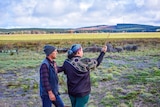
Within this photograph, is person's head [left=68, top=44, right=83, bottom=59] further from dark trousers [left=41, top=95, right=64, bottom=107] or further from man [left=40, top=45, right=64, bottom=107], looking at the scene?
dark trousers [left=41, top=95, right=64, bottom=107]

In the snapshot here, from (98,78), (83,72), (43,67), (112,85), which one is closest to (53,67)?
(43,67)

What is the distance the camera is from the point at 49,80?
5.89 metres

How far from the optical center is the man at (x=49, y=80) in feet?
19.0

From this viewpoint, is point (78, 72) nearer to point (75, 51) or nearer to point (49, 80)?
point (75, 51)

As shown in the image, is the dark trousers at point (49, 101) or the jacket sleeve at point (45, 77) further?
the dark trousers at point (49, 101)

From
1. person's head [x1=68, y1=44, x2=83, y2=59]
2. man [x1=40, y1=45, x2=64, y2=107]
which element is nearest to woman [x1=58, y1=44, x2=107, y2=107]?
person's head [x1=68, y1=44, x2=83, y2=59]

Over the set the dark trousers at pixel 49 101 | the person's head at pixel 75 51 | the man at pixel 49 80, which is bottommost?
the dark trousers at pixel 49 101

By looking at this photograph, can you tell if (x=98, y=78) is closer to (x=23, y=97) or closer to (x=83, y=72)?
(x=23, y=97)

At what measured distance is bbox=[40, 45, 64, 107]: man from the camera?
5.79 metres

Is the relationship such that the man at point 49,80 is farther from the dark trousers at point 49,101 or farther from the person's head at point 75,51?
the person's head at point 75,51

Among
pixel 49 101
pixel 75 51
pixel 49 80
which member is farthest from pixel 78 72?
pixel 49 101

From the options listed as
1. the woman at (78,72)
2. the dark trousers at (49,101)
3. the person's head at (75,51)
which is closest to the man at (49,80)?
the dark trousers at (49,101)

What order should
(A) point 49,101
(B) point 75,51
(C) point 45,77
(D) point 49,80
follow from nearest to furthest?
(B) point 75,51 → (C) point 45,77 → (D) point 49,80 → (A) point 49,101

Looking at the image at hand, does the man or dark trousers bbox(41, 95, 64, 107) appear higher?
the man
